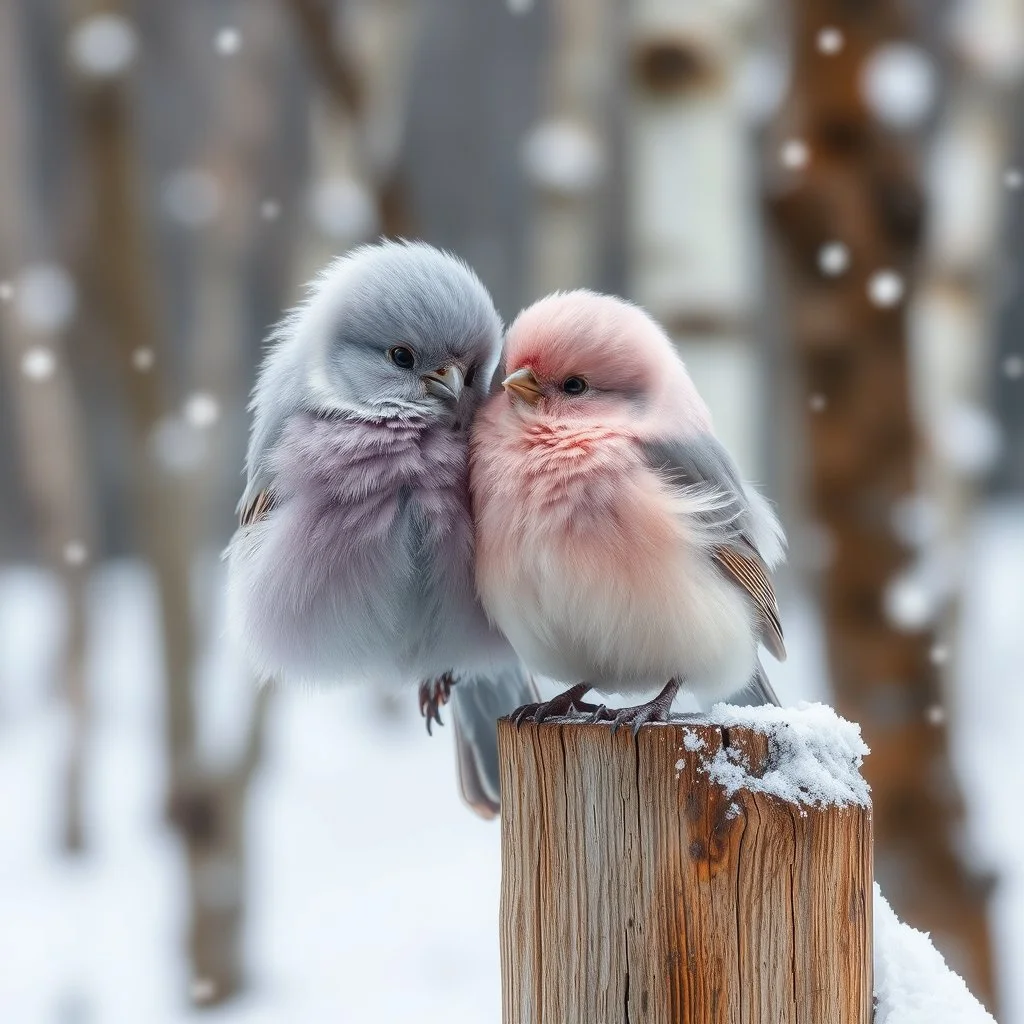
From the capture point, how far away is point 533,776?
1731mm

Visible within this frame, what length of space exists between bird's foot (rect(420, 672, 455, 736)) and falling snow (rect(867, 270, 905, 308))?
7.35 feet

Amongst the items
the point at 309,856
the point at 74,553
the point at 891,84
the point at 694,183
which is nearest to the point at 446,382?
the point at 694,183

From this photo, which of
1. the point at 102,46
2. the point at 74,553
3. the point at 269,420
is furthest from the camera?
the point at 74,553

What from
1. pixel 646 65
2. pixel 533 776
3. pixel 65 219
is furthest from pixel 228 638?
pixel 65 219

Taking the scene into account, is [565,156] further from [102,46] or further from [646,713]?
[646,713]

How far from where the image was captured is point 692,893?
5.17 feet

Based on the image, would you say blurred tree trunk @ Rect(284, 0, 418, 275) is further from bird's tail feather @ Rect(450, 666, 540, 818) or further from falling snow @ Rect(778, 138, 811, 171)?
bird's tail feather @ Rect(450, 666, 540, 818)

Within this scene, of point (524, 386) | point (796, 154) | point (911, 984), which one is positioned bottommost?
point (911, 984)

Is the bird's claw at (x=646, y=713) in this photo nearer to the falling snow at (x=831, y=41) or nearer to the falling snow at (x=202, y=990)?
the falling snow at (x=831, y=41)

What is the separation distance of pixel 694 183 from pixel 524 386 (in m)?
1.91

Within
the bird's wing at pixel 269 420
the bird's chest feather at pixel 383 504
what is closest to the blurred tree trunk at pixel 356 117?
the bird's wing at pixel 269 420

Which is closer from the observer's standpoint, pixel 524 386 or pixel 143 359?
pixel 524 386

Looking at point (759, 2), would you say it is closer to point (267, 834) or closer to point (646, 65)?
point (646, 65)

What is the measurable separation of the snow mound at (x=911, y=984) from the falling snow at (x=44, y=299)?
525 centimetres
